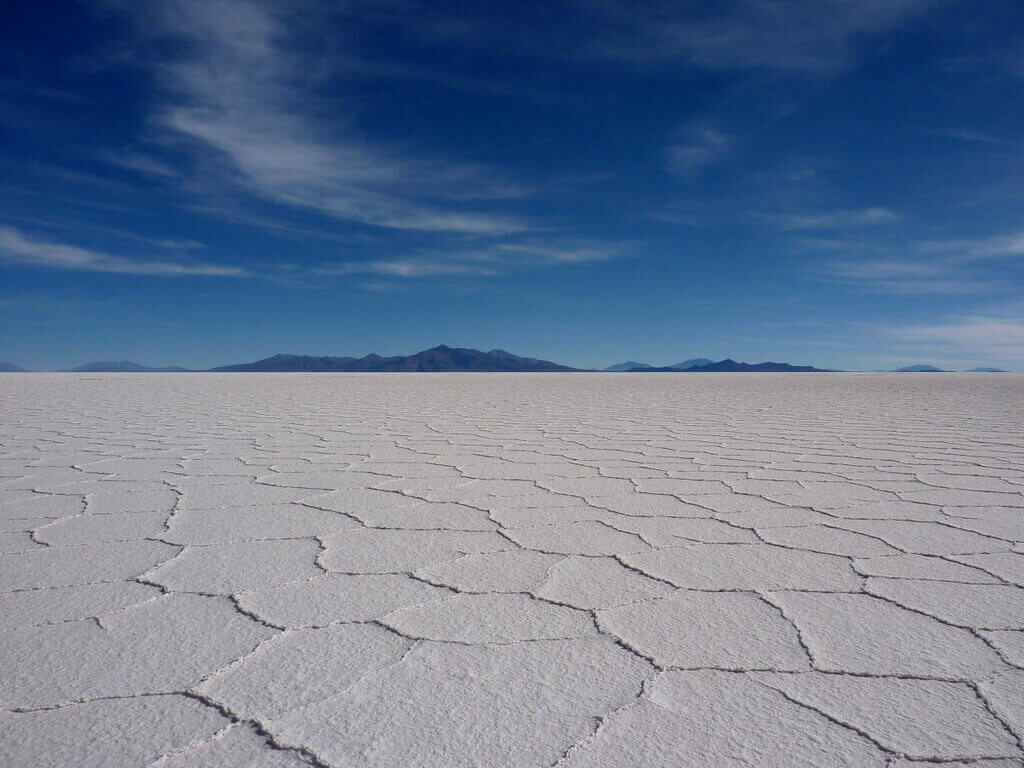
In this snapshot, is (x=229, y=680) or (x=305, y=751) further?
(x=229, y=680)

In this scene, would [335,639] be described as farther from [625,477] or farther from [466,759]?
[625,477]

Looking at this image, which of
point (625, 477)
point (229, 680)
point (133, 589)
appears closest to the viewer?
point (229, 680)

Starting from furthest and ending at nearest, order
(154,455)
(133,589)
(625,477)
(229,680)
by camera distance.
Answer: (154,455) → (625,477) → (133,589) → (229,680)

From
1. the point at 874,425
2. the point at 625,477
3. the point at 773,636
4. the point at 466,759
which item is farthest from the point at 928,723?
the point at 874,425

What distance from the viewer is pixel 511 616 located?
3.83ft

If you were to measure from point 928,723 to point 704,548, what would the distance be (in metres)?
0.76

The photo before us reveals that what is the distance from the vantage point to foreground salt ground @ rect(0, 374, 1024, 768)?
0.81 metres

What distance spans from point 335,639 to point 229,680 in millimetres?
177

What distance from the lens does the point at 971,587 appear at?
131 centimetres

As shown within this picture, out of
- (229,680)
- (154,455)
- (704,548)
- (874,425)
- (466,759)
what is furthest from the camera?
(874,425)

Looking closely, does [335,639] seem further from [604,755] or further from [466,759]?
[604,755]

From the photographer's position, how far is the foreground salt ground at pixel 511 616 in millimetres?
806

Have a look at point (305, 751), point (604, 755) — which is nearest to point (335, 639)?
point (305, 751)

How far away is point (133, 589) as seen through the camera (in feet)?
4.24
